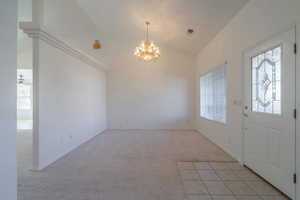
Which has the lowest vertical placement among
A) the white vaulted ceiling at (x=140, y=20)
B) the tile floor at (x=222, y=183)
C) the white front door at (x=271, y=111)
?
the tile floor at (x=222, y=183)


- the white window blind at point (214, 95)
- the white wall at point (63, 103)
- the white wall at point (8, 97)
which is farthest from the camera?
the white window blind at point (214, 95)

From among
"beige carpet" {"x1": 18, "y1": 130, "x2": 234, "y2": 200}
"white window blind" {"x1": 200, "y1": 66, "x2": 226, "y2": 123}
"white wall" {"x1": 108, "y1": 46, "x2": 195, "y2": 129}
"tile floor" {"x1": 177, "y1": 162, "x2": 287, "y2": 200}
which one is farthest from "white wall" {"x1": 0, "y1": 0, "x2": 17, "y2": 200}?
"white wall" {"x1": 108, "y1": 46, "x2": 195, "y2": 129}

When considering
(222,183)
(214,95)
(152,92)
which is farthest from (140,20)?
(222,183)

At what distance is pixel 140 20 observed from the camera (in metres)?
4.96

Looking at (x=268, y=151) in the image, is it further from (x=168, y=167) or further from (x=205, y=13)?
(x=205, y=13)

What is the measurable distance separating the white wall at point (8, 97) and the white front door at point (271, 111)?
3.05 metres

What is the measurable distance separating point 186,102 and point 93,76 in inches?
147

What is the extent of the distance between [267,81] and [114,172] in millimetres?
2869

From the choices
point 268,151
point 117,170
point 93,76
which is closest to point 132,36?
point 93,76

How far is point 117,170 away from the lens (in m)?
2.99

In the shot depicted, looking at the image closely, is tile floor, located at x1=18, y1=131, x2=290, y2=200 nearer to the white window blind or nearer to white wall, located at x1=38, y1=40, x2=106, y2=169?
white wall, located at x1=38, y1=40, x2=106, y2=169

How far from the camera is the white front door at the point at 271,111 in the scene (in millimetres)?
2152

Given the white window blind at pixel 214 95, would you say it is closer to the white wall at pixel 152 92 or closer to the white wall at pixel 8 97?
the white wall at pixel 152 92

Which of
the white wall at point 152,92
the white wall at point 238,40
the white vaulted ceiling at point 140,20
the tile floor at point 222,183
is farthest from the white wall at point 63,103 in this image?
the white wall at point 238,40
